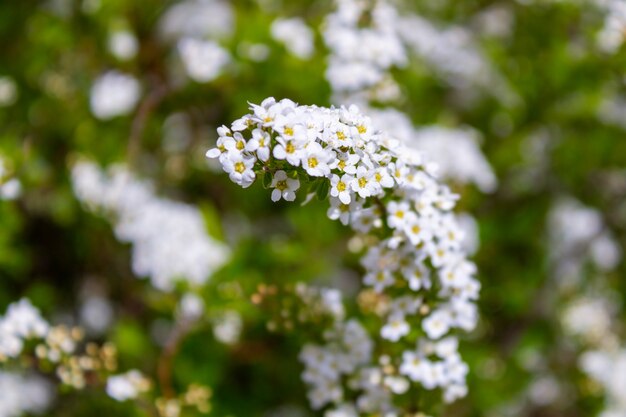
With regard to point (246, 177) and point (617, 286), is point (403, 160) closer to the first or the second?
point (246, 177)

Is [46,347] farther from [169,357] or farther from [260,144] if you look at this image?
[260,144]

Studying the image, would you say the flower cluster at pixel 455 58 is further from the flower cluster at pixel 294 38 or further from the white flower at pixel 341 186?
the white flower at pixel 341 186

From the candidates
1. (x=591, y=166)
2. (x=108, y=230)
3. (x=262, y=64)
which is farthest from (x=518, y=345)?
(x=108, y=230)

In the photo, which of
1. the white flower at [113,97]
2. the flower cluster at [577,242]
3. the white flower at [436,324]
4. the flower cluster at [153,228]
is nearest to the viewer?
the white flower at [436,324]

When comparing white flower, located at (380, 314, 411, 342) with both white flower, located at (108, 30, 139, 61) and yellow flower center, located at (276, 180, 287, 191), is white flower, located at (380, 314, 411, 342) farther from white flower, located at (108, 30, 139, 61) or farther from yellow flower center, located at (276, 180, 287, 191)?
white flower, located at (108, 30, 139, 61)

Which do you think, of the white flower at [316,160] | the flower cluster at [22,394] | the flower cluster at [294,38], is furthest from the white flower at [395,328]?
the flower cluster at [22,394]

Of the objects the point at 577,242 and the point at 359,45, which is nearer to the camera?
the point at 359,45

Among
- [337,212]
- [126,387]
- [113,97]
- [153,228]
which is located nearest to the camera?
[337,212]

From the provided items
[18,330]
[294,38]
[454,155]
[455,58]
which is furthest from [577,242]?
[18,330]
